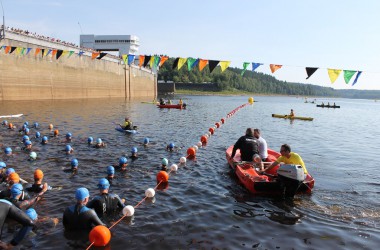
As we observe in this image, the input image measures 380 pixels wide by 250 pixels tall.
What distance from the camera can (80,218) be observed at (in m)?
6.79

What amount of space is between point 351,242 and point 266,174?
3751 mm

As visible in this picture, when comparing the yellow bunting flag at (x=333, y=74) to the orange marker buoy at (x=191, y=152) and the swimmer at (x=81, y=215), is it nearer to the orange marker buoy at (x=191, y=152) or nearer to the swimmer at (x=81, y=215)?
the orange marker buoy at (x=191, y=152)

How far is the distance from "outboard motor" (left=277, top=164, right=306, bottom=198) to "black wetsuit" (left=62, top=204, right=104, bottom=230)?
5326mm

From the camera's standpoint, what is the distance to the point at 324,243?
23.7ft

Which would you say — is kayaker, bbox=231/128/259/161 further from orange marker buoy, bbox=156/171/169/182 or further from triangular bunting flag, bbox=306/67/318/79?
triangular bunting flag, bbox=306/67/318/79

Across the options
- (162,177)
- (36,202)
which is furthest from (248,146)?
(36,202)

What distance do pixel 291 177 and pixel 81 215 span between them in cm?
581

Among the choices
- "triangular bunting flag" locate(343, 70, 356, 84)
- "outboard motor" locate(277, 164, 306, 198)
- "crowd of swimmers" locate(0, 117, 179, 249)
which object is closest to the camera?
"crowd of swimmers" locate(0, 117, 179, 249)

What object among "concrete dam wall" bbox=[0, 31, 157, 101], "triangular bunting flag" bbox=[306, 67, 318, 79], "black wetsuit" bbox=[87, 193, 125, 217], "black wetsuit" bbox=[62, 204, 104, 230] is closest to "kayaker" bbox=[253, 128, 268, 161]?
"black wetsuit" bbox=[87, 193, 125, 217]

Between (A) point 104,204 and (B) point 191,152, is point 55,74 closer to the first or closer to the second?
(B) point 191,152

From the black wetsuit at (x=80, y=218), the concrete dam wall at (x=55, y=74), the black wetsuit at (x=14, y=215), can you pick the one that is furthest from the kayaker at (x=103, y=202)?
the concrete dam wall at (x=55, y=74)

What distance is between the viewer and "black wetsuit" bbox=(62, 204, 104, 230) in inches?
264

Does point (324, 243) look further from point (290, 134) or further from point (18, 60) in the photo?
point (18, 60)

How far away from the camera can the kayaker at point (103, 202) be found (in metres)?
7.67
